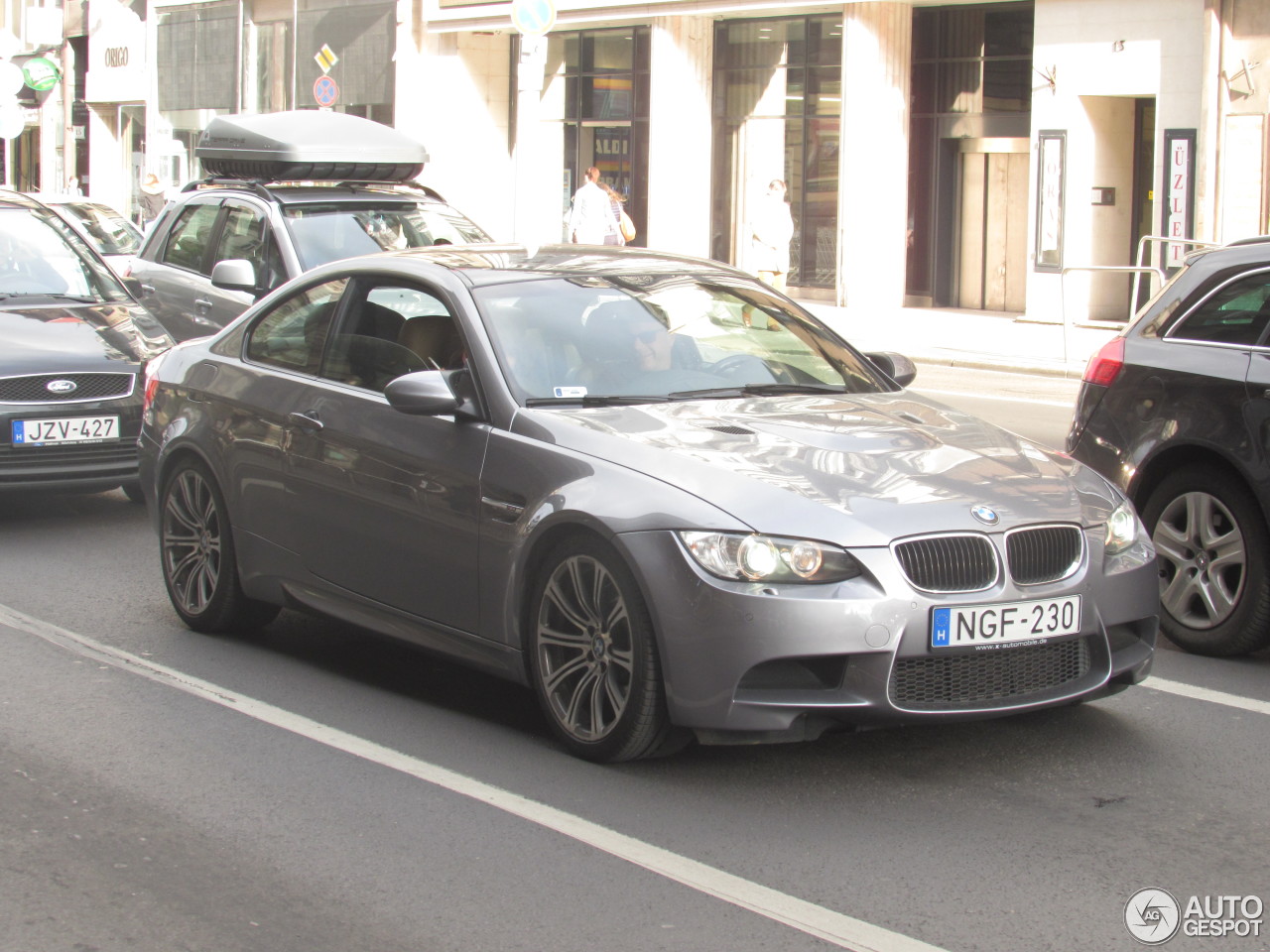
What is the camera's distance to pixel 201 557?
7.16m

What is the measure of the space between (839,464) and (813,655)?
0.66 meters

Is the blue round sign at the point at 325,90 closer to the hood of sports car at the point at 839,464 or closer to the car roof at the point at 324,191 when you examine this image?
the car roof at the point at 324,191

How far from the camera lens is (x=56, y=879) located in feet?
14.8

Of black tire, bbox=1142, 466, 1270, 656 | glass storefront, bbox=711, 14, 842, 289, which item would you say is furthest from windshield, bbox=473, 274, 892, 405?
glass storefront, bbox=711, 14, 842, 289

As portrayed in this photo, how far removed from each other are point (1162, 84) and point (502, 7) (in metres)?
14.3

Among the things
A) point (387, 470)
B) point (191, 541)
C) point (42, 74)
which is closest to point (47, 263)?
point (191, 541)

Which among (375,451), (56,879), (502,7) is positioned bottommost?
(56,879)

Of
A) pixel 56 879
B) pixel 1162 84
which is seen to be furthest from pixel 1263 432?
pixel 1162 84

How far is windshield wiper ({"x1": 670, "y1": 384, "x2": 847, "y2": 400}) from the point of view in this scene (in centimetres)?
600

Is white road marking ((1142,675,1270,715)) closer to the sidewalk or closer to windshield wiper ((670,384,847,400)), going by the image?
windshield wiper ((670,384,847,400))

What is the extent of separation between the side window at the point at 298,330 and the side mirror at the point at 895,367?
6.62 feet

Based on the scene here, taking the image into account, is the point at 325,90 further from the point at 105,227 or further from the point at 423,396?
the point at 423,396

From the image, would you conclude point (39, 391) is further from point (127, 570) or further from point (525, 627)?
point (525, 627)

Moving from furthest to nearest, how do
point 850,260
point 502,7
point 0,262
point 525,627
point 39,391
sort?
point 502,7 < point 850,260 < point 0,262 < point 39,391 < point 525,627
